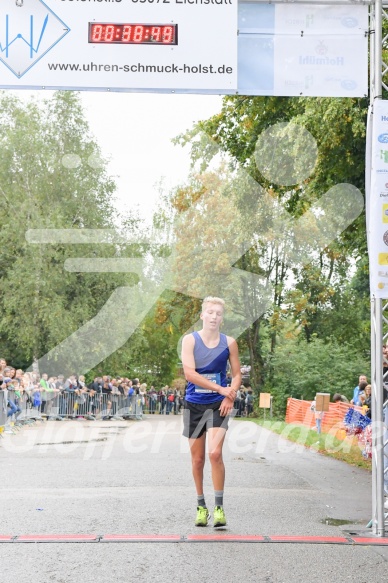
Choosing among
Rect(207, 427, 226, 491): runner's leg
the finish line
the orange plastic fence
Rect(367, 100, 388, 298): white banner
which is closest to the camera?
the finish line

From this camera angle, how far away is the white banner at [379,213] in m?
8.65

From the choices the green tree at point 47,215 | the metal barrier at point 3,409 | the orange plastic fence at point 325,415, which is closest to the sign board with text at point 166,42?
the orange plastic fence at point 325,415

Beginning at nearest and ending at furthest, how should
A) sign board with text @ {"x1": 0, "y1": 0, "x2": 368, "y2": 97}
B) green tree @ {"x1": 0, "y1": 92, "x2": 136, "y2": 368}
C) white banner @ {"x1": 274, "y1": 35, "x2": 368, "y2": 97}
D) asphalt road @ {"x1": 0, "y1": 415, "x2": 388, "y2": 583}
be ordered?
asphalt road @ {"x1": 0, "y1": 415, "x2": 388, "y2": 583}, sign board with text @ {"x1": 0, "y1": 0, "x2": 368, "y2": 97}, white banner @ {"x1": 274, "y1": 35, "x2": 368, "y2": 97}, green tree @ {"x1": 0, "y1": 92, "x2": 136, "y2": 368}

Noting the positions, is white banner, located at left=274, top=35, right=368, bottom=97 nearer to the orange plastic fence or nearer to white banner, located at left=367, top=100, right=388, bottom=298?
white banner, located at left=367, top=100, right=388, bottom=298

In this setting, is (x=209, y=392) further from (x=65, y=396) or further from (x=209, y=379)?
(x=65, y=396)

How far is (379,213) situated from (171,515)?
322 centimetres

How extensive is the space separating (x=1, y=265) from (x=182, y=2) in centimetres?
4278

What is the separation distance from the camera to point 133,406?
3609cm

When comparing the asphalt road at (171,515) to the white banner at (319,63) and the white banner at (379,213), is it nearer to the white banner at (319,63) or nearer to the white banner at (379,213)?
the white banner at (379,213)

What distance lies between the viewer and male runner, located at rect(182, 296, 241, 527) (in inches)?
320

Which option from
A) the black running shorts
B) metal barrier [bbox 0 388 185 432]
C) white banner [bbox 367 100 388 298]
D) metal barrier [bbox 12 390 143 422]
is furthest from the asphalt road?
metal barrier [bbox 12 390 143 422]

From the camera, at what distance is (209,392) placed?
8211 mm

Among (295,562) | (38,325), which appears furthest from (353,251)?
(38,325)

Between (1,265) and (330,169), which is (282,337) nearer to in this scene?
(1,265)
